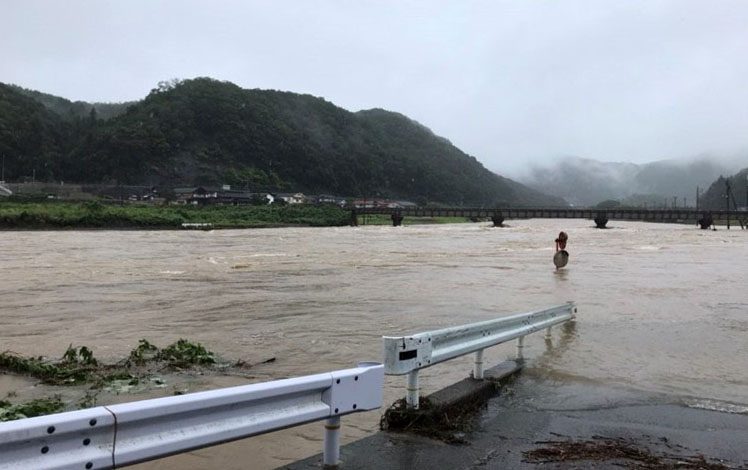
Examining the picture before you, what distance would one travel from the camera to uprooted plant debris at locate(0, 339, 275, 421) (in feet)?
21.9

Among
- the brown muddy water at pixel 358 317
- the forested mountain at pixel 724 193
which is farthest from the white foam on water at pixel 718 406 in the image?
the forested mountain at pixel 724 193

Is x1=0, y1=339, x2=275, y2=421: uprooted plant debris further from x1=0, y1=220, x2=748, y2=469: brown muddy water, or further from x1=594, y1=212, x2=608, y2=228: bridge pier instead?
x1=594, y1=212, x2=608, y2=228: bridge pier

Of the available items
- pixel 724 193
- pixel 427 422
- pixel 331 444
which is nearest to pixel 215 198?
pixel 427 422

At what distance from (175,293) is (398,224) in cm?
9306

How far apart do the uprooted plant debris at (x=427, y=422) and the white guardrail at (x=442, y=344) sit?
0.09 meters

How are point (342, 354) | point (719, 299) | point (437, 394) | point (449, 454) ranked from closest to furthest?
point (449, 454)
point (437, 394)
point (342, 354)
point (719, 299)

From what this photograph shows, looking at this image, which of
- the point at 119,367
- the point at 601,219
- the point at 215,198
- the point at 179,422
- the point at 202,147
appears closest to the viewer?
the point at 179,422

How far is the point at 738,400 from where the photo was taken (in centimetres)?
643

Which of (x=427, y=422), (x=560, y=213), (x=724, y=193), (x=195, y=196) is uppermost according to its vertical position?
(x=724, y=193)

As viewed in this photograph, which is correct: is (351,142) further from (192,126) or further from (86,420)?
(86,420)

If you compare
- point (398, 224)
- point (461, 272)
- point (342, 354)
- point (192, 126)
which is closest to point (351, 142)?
point (192, 126)

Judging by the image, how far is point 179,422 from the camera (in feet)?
9.49

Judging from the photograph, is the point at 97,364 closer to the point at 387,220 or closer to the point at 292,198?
the point at 387,220

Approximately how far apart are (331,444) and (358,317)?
27.0 feet
